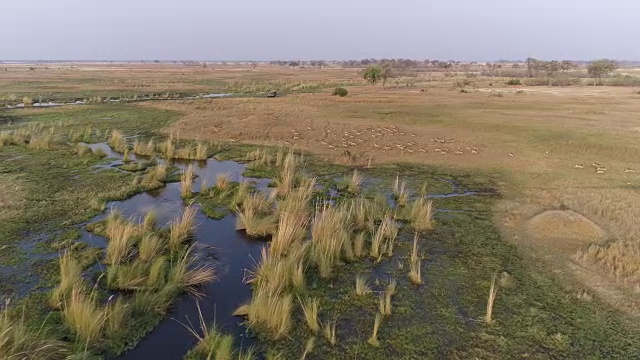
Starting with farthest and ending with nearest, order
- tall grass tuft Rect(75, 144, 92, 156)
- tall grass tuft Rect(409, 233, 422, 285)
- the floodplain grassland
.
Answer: tall grass tuft Rect(75, 144, 92, 156) < tall grass tuft Rect(409, 233, 422, 285) < the floodplain grassland

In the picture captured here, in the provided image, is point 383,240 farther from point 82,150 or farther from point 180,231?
point 82,150

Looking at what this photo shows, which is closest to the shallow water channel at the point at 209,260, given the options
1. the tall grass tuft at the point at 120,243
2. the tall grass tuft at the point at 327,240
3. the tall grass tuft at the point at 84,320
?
the tall grass tuft at the point at 84,320

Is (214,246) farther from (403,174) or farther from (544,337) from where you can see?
(403,174)

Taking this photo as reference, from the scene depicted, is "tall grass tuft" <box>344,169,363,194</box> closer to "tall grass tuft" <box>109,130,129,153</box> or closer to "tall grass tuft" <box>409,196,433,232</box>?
"tall grass tuft" <box>409,196,433,232</box>

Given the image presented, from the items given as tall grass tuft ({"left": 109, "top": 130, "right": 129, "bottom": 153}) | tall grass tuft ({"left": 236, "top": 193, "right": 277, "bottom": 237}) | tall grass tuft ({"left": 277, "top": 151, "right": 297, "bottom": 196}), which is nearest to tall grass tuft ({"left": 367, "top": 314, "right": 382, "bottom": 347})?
tall grass tuft ({"left": 236, "top": 193, "right": 277, "bottom": 237})

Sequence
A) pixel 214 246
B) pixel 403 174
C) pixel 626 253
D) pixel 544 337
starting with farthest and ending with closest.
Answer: pixel 403 174 → pixel 214 246 → pixel 626 253 → pixel 544 337

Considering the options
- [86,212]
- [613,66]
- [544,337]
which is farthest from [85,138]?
[613,66]
